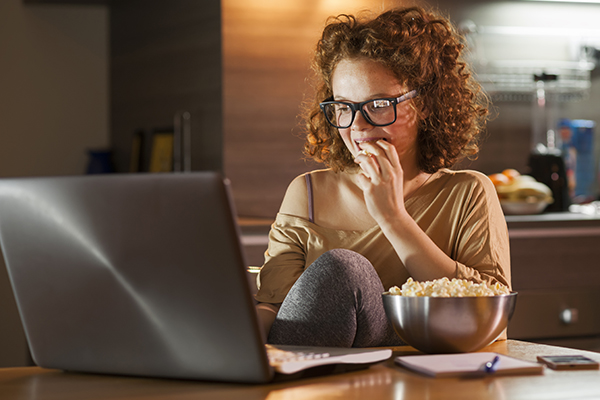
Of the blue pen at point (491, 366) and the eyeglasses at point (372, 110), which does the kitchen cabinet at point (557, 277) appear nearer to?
the eyeglasses at point (372, 110)

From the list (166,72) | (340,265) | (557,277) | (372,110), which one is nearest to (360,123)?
(372,110)

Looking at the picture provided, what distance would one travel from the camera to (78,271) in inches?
32.4

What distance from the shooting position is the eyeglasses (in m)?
1.32

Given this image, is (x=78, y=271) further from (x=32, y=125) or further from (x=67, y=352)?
(x=32, y=125)

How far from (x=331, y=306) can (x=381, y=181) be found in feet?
1.17

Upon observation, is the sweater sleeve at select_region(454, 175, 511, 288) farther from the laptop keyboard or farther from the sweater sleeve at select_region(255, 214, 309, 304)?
the laptop keyboard

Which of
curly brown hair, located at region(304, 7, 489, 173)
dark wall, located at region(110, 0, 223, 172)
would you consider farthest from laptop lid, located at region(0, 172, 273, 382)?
dark wall, located at region(110, 0, 223, 172)

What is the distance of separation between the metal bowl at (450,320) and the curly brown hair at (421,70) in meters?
0.58

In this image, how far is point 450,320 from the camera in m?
0.91

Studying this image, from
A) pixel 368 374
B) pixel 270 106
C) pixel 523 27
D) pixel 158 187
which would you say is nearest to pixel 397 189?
pixel 368 374

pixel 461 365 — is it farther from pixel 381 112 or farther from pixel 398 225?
pixel 381 112

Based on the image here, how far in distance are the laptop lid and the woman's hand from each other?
523 millimetres

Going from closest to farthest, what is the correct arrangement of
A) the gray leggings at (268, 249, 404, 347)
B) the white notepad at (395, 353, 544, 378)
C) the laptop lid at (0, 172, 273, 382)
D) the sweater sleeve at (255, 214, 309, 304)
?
the laptop lid at (0, 172, 273, 382)
the white notepad at (395, 353, 544, 378)
the gray leggings at (268, 249, 404, 347)
the sweater sleeve at (255, 214, 309, 304)

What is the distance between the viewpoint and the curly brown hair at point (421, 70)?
54.9 inches
